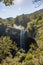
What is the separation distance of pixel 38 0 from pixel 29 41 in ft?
105

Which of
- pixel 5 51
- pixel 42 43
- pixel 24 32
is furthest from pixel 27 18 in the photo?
pixel 42 43

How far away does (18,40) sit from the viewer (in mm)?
41219

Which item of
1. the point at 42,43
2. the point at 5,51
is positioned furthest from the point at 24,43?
the point at 42,43

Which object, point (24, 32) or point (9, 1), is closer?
point (9, 1)

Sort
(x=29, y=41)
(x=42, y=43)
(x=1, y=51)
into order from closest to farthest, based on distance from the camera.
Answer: (x=42, y=43)
(x=1, y=51)
(x=29, y=41)

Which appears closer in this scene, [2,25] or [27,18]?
[2,25]

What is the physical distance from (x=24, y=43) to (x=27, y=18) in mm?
21232

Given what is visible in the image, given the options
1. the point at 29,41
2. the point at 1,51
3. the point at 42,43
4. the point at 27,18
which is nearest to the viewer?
the point at 42,43

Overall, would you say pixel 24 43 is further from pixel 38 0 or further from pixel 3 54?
pixel 38 0

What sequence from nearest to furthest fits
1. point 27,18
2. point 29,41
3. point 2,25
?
point 29,41, point 2,25, point 27,18

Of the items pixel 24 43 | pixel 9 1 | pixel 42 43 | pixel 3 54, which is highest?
pixel 9 1

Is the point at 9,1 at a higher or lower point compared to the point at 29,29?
higher

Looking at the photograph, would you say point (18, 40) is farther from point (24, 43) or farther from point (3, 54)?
point (3, 54)

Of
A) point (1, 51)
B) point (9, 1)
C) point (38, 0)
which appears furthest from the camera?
point (1, 51)
